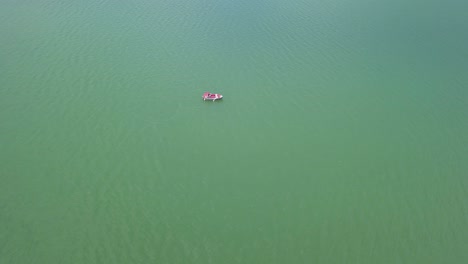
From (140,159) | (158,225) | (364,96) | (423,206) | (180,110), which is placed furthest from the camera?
(364,96)

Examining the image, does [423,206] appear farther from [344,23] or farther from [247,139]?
[344,23]

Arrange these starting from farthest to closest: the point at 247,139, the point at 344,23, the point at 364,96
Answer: the point at 344,23
the point at 364,96
the point at 247,139

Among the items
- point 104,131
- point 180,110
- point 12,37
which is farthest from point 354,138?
point 12,37

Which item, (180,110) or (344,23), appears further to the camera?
(344,23)

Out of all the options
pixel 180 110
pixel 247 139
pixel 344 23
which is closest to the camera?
pixel 247 139

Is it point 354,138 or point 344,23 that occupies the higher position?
point 344,23

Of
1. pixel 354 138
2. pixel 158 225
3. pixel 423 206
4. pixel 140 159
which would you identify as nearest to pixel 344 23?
pixel 354 138

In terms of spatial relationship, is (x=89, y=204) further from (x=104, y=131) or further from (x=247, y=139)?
(x=247, y=139)

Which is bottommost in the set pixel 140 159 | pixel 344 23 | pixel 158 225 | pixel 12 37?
pixel 158 225

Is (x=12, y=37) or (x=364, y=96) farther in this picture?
(x=12, y=37)
